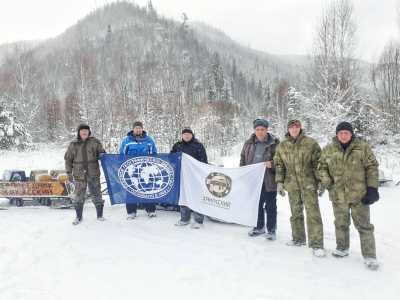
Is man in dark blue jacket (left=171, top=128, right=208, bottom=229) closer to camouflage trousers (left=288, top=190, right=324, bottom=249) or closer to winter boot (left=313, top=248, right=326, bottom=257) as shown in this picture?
camouflage trousers (left=288, top=190, right=324, bottom=249)

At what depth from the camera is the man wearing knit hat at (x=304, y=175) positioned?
191 inches

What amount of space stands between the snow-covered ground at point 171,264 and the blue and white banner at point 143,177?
1.46 ft

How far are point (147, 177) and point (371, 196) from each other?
396cm

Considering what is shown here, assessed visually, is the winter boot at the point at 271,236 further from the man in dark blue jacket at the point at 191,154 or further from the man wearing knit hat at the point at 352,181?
the man in dark blue jacket at the point at 191,154

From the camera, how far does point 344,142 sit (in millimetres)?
4496

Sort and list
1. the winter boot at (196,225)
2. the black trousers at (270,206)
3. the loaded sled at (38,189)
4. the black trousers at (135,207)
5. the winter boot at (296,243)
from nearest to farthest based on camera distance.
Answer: the winter boot at (296,243) < the black trousers at (270,206) < the winter boot at (196,225) < the black trousers at (135,207) < the loaded sled at (38,189)

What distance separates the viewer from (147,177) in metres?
6.67

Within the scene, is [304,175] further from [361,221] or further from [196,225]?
[196,225]

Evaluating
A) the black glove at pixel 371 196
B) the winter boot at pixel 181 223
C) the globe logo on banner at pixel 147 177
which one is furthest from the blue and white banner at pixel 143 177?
the black glove at pixel 371 196

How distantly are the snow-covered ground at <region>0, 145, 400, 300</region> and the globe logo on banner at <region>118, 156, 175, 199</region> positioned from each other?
553mm

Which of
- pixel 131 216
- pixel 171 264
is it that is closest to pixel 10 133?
pixel 131 216

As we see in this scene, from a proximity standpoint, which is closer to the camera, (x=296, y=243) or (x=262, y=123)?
(x=296, y=243)

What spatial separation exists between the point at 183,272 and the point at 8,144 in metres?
23.4

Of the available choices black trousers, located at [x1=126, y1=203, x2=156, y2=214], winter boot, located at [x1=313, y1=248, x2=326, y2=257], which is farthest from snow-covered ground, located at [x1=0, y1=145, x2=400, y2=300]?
black trousers, located at [x1=126, y1=203, x2=156, y2=214]
